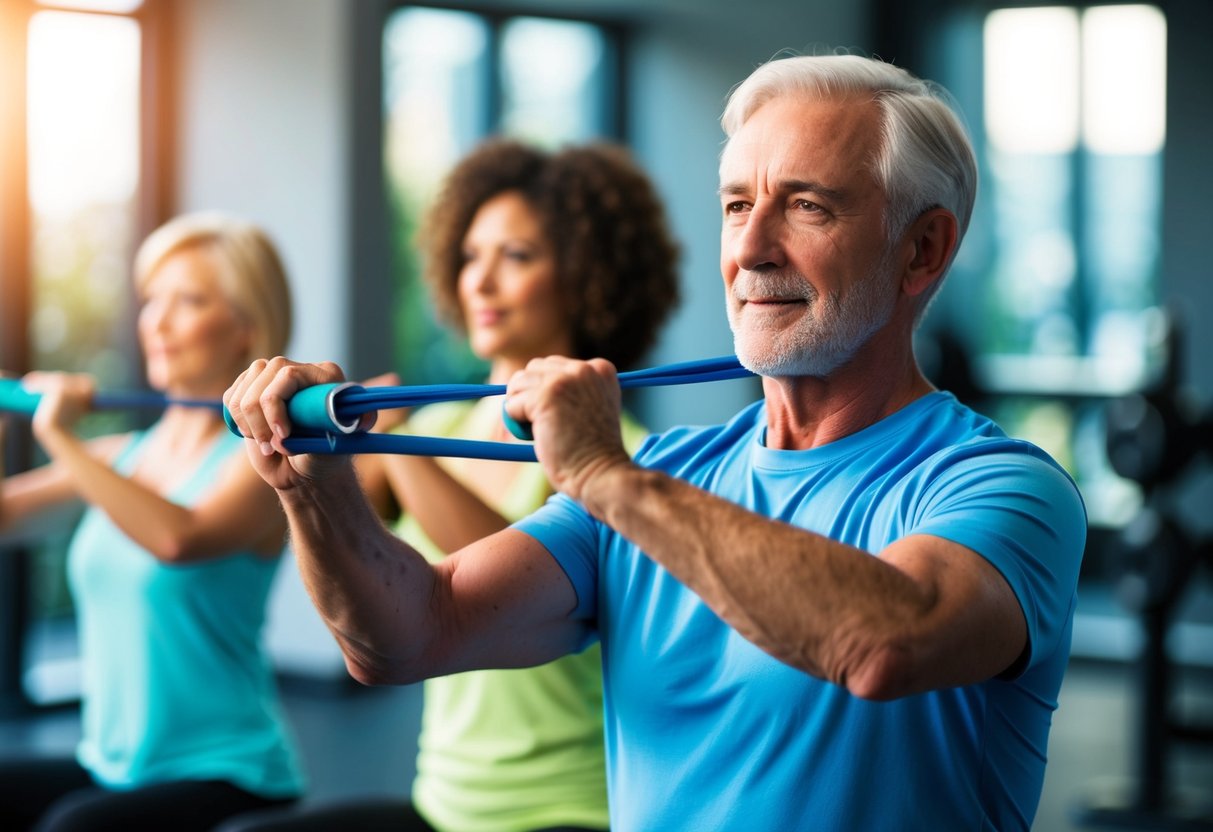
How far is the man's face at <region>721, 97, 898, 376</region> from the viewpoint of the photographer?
1444 mm

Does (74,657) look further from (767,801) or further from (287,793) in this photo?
(767,801)

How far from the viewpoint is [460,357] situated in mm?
6527

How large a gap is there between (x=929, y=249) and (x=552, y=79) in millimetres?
5557

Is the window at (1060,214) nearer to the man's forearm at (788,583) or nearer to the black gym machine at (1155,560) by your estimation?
the black gym machine at (1155,560)

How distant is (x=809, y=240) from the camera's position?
145 cm

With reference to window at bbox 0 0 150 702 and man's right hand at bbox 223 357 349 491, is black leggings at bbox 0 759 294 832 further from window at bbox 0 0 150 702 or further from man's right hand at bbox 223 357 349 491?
window at bbox 0 0 150 702

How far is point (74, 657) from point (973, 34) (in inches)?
193

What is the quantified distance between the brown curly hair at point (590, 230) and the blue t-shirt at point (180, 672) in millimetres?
591

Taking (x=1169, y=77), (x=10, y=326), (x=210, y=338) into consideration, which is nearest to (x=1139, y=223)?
(x=1169, y=77)

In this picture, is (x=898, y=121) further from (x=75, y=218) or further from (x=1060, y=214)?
(x=1060, y=214)

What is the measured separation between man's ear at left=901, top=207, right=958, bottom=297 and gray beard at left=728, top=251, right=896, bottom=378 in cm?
5

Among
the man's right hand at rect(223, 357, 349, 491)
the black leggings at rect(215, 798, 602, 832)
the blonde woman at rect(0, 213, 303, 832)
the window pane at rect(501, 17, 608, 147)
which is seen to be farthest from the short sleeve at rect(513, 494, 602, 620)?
the window pane at rect(501, 17, 608, 147)

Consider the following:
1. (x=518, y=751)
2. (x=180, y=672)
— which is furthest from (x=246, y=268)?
Result: (x=518, y=751)

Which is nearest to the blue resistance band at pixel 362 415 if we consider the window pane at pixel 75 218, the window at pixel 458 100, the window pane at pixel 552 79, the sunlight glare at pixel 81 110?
the window pane at pixel 75 218
